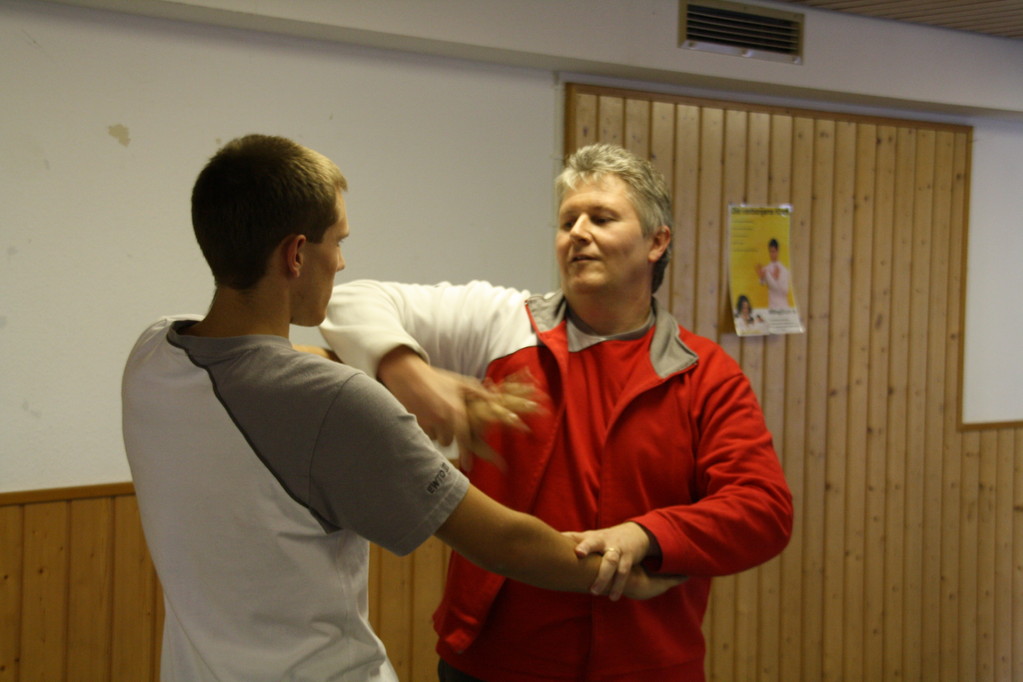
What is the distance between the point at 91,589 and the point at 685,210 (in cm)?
243

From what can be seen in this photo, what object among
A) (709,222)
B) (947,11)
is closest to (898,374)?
(709,222)

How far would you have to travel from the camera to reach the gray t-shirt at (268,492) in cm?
103

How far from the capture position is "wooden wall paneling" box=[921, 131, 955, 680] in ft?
12.2

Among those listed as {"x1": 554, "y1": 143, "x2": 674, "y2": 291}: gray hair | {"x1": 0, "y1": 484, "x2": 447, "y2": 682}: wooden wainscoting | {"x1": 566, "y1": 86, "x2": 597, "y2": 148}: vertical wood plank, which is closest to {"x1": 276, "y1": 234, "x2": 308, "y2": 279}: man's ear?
{"x1": 554, "y1": 143, "x2": 674, "y2": 291}: gray hair

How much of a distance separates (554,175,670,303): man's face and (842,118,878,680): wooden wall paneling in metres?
2.13

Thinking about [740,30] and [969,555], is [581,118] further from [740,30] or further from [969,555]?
[969,555]

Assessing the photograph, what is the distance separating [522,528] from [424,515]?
8.3 inches

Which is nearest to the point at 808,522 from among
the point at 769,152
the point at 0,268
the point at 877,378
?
the point at 877,378

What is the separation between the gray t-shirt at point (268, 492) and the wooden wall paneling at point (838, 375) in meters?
2.83

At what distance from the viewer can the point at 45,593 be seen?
243cm

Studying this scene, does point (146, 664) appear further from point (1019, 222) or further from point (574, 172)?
point (1019, 222)

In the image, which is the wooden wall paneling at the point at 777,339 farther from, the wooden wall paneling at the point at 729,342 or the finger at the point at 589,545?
the finger at the point at 589,545

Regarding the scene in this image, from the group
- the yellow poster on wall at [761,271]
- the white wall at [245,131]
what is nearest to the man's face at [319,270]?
the white wall at [245,131]

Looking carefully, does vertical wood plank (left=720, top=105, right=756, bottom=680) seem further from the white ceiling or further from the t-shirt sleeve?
the t-shirt sleeve
